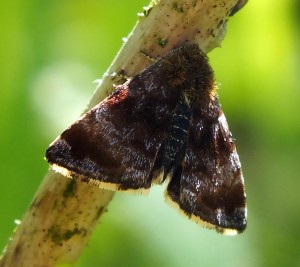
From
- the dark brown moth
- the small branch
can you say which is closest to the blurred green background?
the dark brown moth

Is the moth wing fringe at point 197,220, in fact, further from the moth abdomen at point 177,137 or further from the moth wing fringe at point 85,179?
the moth wing fringe at point 85,179

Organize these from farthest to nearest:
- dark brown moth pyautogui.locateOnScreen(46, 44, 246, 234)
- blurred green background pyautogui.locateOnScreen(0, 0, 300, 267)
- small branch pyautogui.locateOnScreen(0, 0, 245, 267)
→ blurred green background pyautogui.locateOnScreen(0, 0, 300, 267) → dark brown moth pyautogui.locateOnScreen(46, 44, 246, 234) → small branch pyautogui.locateOnScreen(0, 0, 245, 267)

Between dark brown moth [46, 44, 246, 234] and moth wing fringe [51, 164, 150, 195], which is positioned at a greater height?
dark brown moth [46, 44, 246, 234]

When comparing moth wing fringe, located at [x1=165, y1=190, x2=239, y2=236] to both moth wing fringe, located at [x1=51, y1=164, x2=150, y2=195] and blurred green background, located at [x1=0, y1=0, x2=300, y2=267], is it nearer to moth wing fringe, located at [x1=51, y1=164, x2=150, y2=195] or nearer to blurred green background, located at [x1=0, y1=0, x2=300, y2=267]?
moth wing fringe, located at [x1=51, y1=164, x2=150, y2=195]

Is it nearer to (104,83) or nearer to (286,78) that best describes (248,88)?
(286,78)

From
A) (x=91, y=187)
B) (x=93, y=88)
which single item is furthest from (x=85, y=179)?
(x=93, y=88)

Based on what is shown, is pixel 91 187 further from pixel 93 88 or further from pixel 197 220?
pixel 93 88

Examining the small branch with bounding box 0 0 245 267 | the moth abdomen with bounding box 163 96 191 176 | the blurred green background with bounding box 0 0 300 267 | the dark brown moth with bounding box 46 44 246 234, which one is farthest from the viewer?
the blurred green background with bounding box 0 0 300 267
